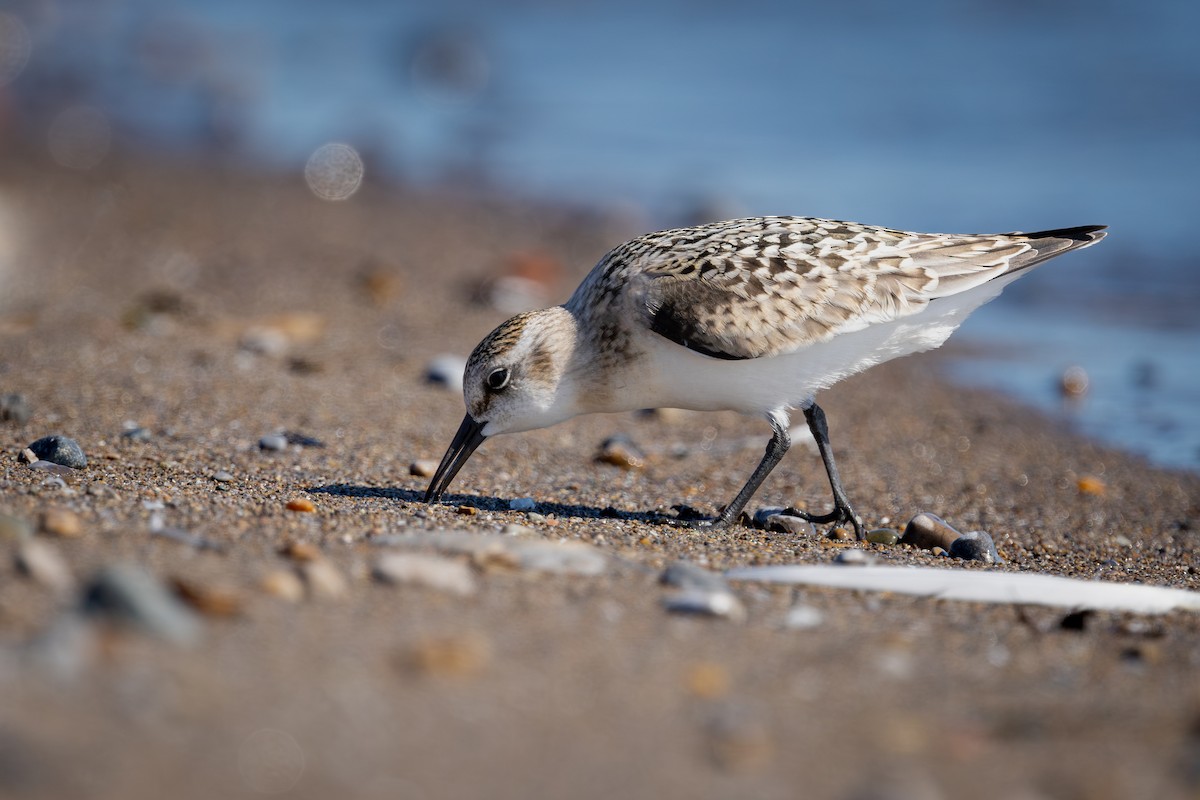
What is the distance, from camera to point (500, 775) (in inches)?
132

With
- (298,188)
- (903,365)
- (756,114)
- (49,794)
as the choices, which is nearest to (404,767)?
(49,794)

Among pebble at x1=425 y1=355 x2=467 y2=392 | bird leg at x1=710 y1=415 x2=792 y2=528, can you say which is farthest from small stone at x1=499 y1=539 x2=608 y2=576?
pebble at x1=425 y1=355 x2=467 y2=392

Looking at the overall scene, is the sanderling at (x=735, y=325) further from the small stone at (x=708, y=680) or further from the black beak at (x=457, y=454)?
the small stone at (x=708, y=680)

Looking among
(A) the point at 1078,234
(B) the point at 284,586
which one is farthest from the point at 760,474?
(B) the point at 284,586

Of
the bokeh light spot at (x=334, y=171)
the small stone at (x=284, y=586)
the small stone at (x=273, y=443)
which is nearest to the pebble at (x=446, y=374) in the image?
the small stone at (x=273, y=443)

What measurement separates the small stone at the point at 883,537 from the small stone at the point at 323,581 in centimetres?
284

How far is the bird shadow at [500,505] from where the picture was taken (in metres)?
6.14

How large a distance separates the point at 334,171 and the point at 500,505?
973 cm

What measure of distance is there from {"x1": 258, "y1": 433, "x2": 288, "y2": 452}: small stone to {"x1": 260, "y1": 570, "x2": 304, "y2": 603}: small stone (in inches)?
106

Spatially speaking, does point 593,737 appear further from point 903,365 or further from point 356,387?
point 903,365

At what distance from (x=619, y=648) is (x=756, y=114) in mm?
14770

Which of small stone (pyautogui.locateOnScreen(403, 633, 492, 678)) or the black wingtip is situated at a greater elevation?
the black wingtip

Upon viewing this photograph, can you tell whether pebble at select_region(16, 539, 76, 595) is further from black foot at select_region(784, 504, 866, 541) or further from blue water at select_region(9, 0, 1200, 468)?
blue water at select_region(9, 0, 1200, 468)

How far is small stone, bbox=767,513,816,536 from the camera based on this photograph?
6.25m
